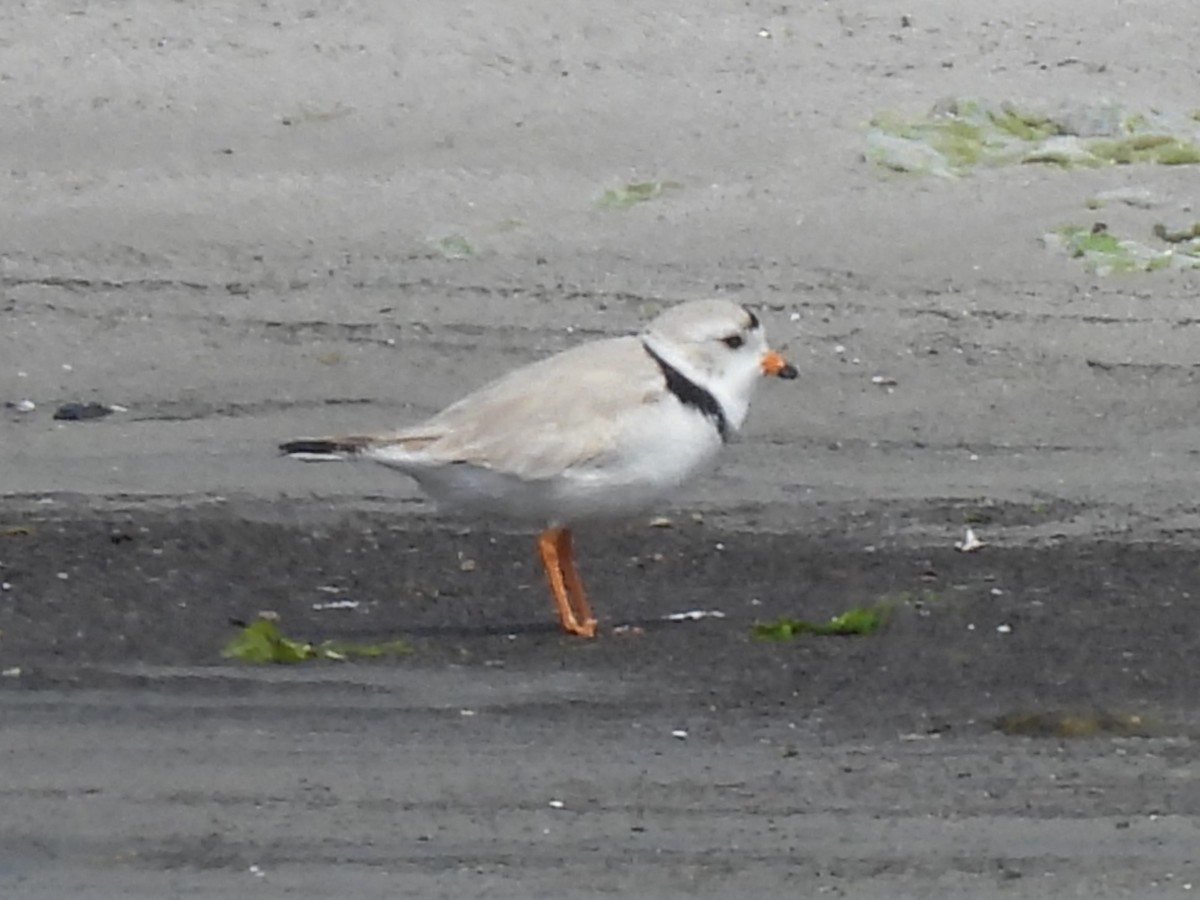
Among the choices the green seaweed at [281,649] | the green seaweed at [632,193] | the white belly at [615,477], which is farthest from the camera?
the green seaweed at [632,193]

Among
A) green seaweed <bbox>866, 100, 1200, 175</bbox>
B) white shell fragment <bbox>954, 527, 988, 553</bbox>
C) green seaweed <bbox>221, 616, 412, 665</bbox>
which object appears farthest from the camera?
green seaweed <bbox>866, 100, 1200, 175</bbox>

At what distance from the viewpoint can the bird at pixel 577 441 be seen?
6789mm

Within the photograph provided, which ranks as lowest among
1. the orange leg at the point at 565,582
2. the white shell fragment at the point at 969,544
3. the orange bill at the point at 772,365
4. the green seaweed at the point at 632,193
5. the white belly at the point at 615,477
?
the white shell fragment at the point at 969,544

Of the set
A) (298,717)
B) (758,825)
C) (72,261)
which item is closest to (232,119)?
(72,261)

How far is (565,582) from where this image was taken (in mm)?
7039

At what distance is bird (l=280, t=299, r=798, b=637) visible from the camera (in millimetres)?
6789

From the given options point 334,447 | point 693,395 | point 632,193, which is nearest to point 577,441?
point 693,395

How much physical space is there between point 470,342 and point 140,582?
2276 mm

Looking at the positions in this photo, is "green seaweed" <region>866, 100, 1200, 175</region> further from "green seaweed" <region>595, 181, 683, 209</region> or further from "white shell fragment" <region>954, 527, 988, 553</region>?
"white shell fragment" <region>954, 527, 988, 553</region>

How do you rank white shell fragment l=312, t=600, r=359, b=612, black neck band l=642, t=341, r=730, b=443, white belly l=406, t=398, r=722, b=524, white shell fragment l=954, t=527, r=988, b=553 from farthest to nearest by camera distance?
1. white shell fragment l=954, t=527, r=988, b=553
2. white shell fragment l=312, t=600, r=359, b=612
3. black neck band l=642, t=341, r=730, b=443
4. white belly l=406, t=398, r=722, b=524

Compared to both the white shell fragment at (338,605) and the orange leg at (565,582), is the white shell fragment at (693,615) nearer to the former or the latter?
the orange leg at (565,582)

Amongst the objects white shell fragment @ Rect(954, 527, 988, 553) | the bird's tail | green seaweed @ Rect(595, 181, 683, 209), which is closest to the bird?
the bird's tail

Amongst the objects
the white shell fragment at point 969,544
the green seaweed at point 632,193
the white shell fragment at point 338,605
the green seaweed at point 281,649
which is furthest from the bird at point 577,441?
the green seaweed at point 632,193

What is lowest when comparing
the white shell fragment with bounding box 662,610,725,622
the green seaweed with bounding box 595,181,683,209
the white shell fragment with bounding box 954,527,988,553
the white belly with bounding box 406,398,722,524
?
the white shell fragment with bounding box 954,527,988,553
